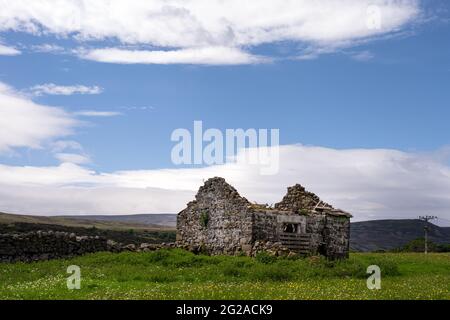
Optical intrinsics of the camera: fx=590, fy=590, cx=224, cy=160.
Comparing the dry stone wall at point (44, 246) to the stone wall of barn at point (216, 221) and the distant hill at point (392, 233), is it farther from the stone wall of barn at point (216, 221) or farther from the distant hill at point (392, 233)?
the distant hill at point (392, 233)

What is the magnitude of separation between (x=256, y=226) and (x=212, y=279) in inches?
439

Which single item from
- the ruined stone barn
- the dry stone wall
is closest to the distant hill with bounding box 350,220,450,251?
the ruined stone barn

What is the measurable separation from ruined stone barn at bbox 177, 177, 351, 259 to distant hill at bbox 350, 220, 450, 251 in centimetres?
9453

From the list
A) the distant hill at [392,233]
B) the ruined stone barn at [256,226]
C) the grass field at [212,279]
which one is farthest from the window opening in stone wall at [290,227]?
the distant hill at [392,233]

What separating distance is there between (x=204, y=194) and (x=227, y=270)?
46.7 feet

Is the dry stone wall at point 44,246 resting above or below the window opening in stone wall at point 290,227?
below

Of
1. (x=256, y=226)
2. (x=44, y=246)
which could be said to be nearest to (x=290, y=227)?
(x=256, y=226)

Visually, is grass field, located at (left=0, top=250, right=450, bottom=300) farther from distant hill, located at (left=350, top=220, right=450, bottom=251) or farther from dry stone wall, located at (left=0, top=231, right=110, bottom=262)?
distant hill, located at (left=350, top=220, right=450, bottom=251)

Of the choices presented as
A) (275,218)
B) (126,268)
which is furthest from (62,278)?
(275,218)

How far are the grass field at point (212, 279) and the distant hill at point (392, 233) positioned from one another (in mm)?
103871

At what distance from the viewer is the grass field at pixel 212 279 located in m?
18.4

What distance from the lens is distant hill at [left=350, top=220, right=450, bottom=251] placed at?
14086 cm
